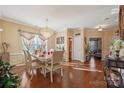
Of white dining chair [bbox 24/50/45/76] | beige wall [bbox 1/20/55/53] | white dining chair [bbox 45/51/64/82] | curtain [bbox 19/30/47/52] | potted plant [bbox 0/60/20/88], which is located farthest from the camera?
curtain [bbox 19/30/47/52]

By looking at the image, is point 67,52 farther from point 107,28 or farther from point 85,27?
point 107,28

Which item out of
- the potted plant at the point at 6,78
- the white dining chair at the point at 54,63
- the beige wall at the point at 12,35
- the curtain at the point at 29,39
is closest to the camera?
the potted plant at the point at 6,78

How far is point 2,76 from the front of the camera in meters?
2.10

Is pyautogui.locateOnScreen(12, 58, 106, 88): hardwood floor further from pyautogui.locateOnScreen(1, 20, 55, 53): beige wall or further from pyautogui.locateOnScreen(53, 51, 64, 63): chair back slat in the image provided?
pyautogui.locateOnScreen(1, 20, 55, 53): beige wall

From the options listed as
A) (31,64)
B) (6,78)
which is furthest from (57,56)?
(6,78)

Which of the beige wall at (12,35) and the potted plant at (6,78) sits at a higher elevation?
the beige wall at (12,35)

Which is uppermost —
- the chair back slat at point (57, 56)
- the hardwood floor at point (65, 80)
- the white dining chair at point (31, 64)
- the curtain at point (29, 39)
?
the curtain at point (29, 39)

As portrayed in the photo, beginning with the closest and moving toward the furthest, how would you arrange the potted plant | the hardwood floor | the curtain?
the potted plant → the hardwood floor → the curtain

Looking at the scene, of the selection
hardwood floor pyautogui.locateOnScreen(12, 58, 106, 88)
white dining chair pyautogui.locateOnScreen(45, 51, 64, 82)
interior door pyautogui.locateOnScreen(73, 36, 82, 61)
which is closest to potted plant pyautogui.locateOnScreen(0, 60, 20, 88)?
hardwood floor pyautogui.locateOnScreen(12, 58, 106, 88)

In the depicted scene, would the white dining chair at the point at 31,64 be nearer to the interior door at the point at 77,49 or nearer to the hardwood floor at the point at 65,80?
the hardwood floor at the point at 65,80

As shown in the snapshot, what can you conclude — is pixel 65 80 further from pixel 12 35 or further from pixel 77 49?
pixel 77 49

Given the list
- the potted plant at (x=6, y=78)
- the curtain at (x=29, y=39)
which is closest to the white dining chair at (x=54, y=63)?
the curtain at (x=29, y=39)

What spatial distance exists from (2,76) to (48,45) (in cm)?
742
